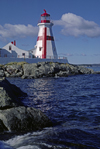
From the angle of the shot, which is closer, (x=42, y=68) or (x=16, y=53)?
(x=42, y=68)

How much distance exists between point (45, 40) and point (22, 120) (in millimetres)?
41390

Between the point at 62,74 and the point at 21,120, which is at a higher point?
the point at 62,74

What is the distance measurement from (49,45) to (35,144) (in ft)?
141

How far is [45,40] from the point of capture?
47.3 m

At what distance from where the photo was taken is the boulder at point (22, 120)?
698 cm

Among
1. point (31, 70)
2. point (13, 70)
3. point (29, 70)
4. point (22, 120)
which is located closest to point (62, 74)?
point (31, 70)

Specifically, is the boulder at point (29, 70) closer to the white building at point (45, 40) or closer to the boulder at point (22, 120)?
the white building at point (45, 40)

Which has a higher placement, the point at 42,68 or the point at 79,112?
the point at 42,68

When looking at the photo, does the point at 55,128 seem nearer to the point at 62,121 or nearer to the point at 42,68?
the point at 62,121

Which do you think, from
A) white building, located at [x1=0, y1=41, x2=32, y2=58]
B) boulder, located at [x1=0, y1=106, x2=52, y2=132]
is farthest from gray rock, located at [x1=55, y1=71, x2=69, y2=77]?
boulder, located at [x1=0, y1=106, x2=52, y2=132]

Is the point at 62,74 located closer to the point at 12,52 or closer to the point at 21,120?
the point at 12,52

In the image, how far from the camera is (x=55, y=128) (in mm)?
7387

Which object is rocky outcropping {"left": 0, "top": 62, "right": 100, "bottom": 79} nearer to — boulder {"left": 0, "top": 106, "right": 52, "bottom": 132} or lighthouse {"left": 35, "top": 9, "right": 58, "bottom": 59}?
lighthouse {"left": 35, "top": 9, "right": 58, "bottom": 59}

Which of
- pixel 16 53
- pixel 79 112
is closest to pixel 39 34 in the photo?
pixel 16 53
